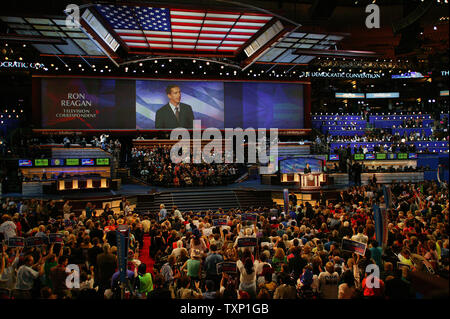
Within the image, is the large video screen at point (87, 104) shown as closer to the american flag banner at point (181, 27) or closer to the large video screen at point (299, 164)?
the american flag banner at point (181, 27)

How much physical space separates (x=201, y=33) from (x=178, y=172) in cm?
885

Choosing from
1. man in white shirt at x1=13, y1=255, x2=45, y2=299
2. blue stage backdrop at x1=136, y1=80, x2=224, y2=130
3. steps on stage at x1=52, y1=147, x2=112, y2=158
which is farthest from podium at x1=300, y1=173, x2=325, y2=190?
man in white shirt at x1=13, y1=255, x2=45, y2=299

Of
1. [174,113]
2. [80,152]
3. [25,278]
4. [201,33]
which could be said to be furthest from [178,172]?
[25,278]

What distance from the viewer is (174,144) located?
2759 cm

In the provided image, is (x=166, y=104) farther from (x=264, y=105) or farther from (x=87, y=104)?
(x=264, y=105)

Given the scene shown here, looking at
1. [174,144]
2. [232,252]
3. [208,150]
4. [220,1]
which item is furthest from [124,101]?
[232,252]

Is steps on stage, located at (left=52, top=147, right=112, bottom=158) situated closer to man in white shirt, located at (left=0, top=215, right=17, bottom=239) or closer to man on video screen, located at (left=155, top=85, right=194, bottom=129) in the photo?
man on video screen, located at (left=155, top=85, right=194, bottom=129)

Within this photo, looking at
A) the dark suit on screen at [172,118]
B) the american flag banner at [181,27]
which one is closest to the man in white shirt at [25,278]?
the american flag banner at [181,27]

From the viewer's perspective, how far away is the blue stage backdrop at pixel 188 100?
27.8 meters

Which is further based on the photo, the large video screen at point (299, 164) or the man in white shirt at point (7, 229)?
the large video screen at point (299, 164)

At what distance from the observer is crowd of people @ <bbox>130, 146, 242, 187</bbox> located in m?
21.5

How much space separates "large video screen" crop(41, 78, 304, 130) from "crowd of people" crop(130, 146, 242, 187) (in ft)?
15.2

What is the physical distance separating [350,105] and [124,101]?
2349cm
